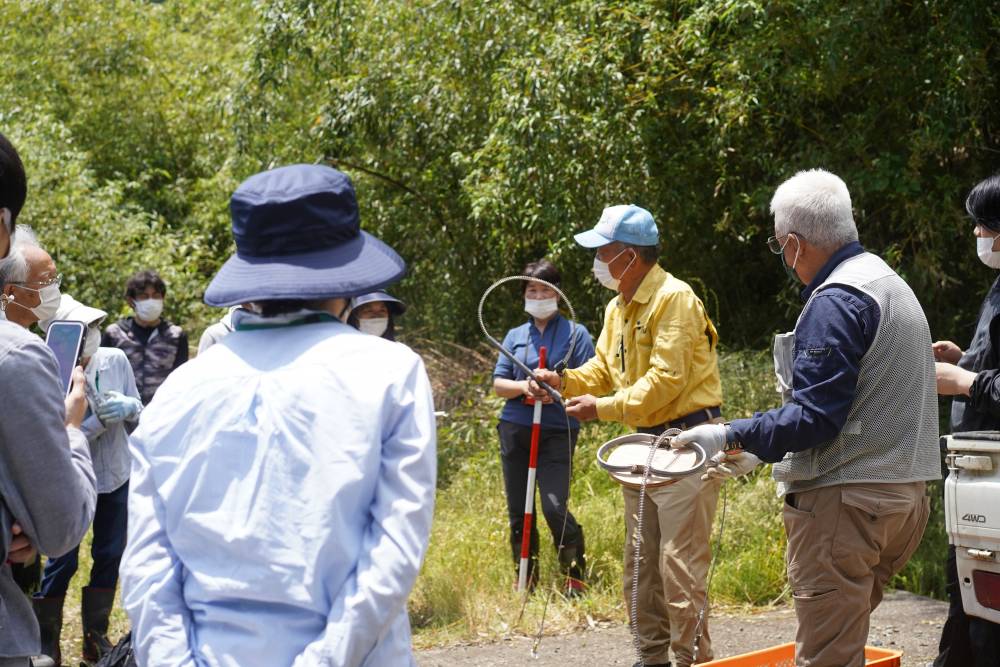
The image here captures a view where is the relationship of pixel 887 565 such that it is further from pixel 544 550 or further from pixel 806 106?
pixel 806 106

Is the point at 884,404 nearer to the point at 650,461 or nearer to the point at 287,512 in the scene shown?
the point at 650,461

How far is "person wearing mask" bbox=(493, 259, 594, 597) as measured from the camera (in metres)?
6.82

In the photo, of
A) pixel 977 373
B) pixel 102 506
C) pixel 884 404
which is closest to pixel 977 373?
pixel 977 373

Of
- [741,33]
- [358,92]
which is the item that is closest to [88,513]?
[741,33]

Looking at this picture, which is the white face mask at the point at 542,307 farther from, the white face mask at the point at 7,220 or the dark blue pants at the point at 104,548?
the white face mask at the point at 7,220

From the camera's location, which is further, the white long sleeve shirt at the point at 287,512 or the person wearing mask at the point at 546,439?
the person wearing mask at the point at 546,439

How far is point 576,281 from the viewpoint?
11.0 metres

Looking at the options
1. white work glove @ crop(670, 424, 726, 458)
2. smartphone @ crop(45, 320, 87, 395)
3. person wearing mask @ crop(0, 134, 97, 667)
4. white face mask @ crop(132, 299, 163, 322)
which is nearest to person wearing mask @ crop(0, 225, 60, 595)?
smartphone @ crop(45, 320, 87, 395)

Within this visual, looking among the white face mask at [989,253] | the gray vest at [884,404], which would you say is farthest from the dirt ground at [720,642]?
the gray vest at [884,404]

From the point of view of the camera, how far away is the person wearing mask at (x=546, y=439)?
6816mm

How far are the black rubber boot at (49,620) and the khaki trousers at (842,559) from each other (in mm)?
3666

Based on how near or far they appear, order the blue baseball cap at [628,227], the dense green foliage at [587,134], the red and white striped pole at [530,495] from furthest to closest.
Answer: the dense green foliage at [587,134]
the red and white striped pole at [530,495]
the blue baseball cap at [628,227]

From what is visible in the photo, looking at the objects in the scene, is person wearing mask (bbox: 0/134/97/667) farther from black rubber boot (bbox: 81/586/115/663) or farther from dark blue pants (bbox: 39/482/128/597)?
black rubber boot (bbox: 81/586/115/663)

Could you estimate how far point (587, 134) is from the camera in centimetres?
983
